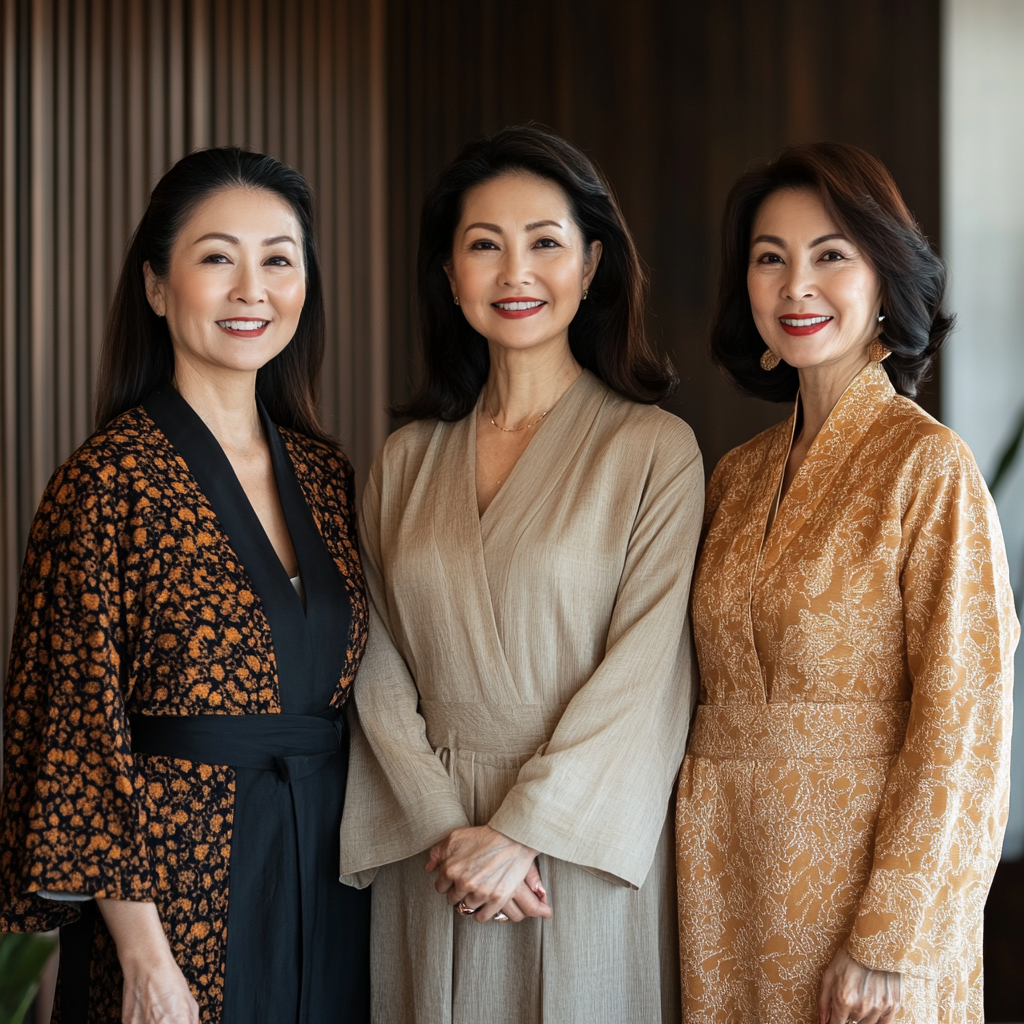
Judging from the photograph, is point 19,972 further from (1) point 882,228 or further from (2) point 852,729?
(1) point 882,228

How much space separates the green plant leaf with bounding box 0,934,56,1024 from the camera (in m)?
1.11

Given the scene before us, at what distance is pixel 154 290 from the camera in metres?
1.88

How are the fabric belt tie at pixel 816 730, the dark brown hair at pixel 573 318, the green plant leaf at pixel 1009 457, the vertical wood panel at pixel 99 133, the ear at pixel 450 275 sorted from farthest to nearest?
the vertical wood panel at pixel 99 133
the green plant leaf at pixel 1009 457
the ear at pixel 450 275
the dark brown hair at pixel 573 318
the fabric belt tie at pixel 816 730

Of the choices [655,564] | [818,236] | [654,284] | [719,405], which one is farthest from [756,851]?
[654,284]

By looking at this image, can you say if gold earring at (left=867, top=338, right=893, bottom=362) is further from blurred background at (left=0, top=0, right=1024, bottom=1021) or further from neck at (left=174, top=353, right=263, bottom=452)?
blurred background at (left=0, top=0, right=1024, bottom=1021)

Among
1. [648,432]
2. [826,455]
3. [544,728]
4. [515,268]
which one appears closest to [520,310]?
[515,268]

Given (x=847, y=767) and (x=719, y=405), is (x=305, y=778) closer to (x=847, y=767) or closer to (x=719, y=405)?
(x=847, y=767)

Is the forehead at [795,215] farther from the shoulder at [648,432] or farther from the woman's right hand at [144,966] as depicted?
the woman's right hand at [144,966]

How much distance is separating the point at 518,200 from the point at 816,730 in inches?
38.3

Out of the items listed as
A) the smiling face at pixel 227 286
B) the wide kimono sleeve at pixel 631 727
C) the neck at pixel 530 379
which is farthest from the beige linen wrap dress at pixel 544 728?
the smiling face at pixel 227 286

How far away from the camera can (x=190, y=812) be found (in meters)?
1.63

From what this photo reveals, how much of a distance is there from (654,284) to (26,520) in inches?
77.2

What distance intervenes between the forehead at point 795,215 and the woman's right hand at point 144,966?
136 centimetres

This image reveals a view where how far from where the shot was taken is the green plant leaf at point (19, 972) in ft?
3.64
